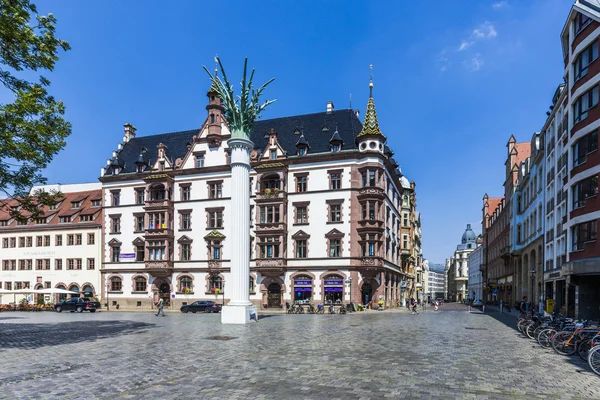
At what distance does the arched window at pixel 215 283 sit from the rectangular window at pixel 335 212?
48.1 feet

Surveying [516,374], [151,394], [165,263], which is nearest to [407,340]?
[516,374]

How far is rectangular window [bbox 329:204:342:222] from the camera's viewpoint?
51562mm

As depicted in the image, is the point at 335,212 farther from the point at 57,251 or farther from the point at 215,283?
the point at 57,251

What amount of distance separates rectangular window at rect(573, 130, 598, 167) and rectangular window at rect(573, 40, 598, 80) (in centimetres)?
448

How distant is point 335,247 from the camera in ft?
169

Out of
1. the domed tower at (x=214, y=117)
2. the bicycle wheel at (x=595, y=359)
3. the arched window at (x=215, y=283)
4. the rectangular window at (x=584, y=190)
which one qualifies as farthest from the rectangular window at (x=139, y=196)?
the bicycle wheel at (x=595, y=359)

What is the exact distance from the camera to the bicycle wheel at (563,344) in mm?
17038

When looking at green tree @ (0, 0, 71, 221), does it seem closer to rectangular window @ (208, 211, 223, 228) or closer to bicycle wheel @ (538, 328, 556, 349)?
bicycle wheel @ (538, 328, 556, 349)

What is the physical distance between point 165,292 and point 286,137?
2351cm

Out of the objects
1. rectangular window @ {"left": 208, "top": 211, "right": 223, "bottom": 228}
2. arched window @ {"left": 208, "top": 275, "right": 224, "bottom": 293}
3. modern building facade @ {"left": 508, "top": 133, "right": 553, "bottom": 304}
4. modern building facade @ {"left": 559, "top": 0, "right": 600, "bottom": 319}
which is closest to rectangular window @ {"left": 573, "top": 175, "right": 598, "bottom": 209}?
modern building facade @ {"left": 559, "top": 0, "right": 600, "bottom": 319}

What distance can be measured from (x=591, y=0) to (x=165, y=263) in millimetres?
47446

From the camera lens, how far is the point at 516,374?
13.6m

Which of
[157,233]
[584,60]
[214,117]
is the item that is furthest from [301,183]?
[584,60]

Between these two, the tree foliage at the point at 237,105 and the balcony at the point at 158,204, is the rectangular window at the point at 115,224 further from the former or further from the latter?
the tree foliage at the point at 237,105
